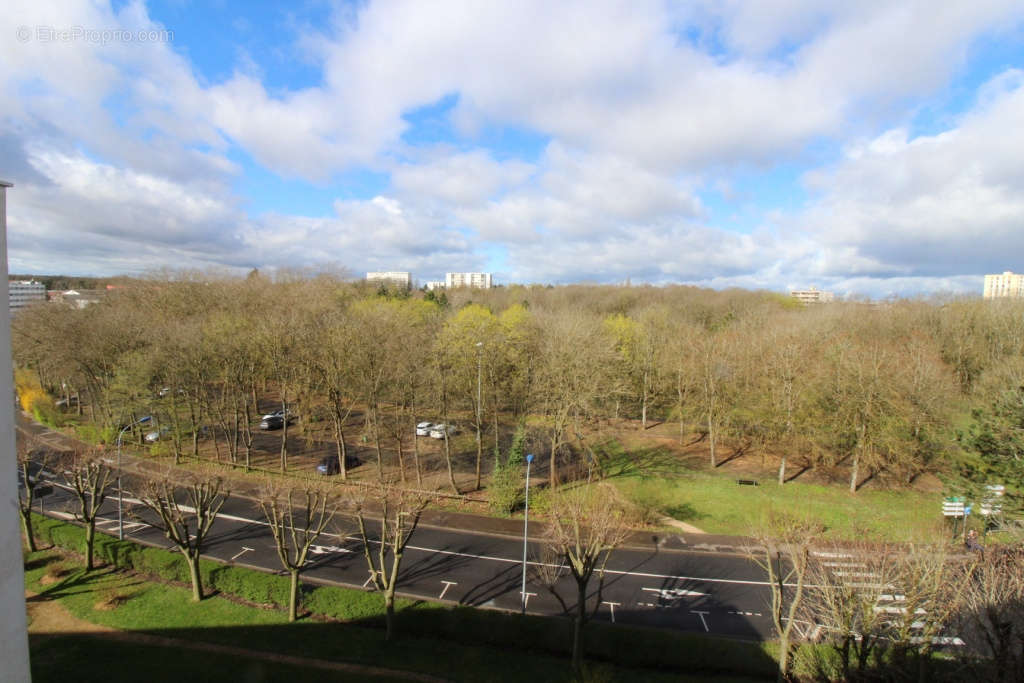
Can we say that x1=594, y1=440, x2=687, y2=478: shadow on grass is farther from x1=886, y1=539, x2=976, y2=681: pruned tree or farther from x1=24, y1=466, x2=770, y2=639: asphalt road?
x1=886, y1=539, x2=976, y2=681: pruned tree

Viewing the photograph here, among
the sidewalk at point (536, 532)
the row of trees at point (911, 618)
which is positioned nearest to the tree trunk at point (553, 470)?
the sidewalk at point (536, 532)

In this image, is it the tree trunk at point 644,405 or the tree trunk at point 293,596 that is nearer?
the tree trunk at point 293,596

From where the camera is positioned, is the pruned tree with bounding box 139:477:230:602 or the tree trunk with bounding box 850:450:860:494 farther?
the tree trunk with bounding box 850:450:860:494

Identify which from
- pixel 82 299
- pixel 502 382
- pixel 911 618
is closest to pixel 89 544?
pixel 502 382

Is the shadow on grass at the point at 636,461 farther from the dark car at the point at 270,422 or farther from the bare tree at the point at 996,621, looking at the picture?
the dark car at the point at 270,422

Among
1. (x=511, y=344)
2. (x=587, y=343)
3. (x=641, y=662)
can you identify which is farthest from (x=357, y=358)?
(x=641, y=662)

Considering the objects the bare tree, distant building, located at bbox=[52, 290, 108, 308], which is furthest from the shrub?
distant building, located at bbox=[52, 290, 108, 308]

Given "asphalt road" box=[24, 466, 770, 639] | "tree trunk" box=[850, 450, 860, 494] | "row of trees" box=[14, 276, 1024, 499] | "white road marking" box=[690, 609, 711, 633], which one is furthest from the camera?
"row of trees" box=[14, 276, 1024, 499]
